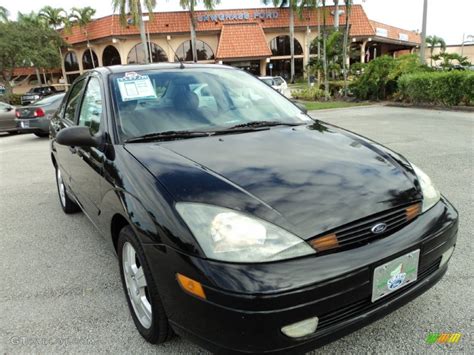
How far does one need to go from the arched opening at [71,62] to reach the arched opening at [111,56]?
16.7 feet

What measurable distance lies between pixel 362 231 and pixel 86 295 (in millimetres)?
2092

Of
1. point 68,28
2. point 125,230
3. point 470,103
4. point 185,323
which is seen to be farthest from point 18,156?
point 68,28

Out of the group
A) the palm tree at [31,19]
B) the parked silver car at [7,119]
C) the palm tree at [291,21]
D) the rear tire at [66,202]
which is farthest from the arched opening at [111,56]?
the rear tire at [66,202]

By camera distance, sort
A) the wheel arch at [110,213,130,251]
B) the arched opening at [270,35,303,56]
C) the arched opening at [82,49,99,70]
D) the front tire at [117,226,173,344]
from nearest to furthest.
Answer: the front tire at [117,226,173,344] < the wheel arch at [110,213,130,251] < the arched opening at [82,49,99,70] < the arched opening at [270,35,303,56]

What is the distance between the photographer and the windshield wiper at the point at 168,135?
255cm

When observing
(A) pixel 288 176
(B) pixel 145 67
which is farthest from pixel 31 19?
(A) pixel 288 176

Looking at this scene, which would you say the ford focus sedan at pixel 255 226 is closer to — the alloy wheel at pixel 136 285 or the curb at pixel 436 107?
the alloy wheel at pixel 136 285

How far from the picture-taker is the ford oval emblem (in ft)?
6.05

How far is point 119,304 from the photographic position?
2729 millimetres

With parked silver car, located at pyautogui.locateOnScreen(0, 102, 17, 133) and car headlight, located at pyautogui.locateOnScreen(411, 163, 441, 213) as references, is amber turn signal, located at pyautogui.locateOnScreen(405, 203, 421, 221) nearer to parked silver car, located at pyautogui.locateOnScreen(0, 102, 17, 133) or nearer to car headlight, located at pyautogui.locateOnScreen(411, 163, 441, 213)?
car headlight, located at pyautogui.locateOnScreen(411, 163, 441, 213)

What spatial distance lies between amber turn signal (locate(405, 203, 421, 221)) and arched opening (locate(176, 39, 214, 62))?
131 feet

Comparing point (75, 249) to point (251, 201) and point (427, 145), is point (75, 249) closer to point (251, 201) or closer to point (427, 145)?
point (251, 201)

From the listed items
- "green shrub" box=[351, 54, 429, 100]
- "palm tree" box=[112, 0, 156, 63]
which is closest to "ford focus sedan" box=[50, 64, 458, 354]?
"green shrub" box=[351, 54, 429, 100]

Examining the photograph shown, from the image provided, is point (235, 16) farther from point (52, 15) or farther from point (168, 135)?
point (168, 135)
